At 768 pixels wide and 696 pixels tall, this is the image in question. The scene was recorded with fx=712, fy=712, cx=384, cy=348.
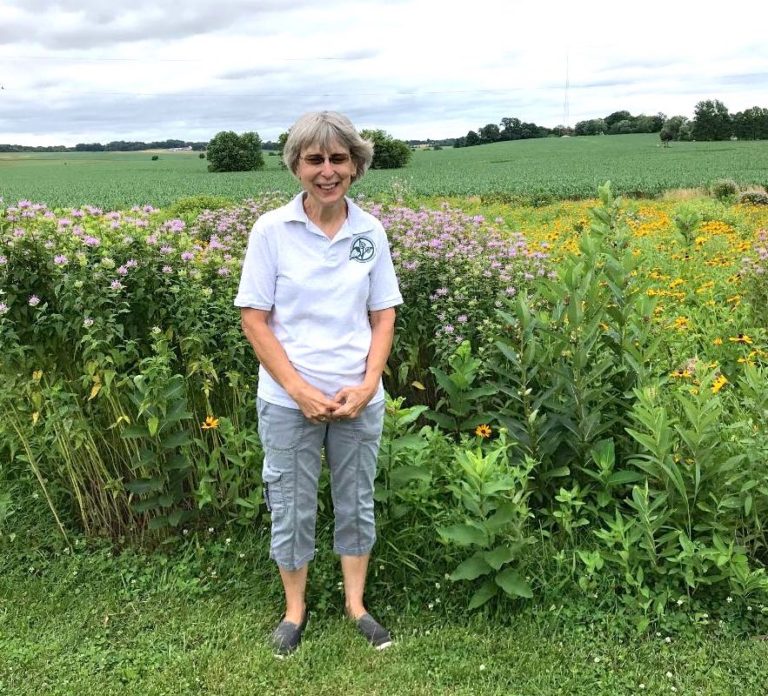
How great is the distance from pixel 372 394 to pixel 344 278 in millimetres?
430

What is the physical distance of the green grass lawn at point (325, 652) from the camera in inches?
105

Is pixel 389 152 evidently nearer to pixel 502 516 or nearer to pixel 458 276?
pixel 458 276

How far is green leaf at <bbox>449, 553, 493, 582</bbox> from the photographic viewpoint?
2.90 m

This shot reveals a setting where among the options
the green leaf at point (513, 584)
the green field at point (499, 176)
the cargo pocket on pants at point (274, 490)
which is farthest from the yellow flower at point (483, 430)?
the green field at point (499, 176)

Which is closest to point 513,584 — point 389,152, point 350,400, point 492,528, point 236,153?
point 492,528

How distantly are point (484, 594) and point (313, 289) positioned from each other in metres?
1.47

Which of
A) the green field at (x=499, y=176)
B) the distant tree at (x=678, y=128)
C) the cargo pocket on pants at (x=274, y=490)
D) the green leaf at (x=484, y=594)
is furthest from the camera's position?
the distant tree at (x=678, y=128)

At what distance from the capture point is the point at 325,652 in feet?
9.41

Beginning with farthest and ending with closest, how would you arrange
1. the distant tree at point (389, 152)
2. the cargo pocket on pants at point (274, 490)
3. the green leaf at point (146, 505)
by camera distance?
the distant tree at point (389, 152), the green leaf at point (146, 505), the cargo pocket on pants at point (274, 490)

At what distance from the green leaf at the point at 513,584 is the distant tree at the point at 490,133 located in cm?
8413

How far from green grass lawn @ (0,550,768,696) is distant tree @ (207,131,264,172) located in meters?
55.9

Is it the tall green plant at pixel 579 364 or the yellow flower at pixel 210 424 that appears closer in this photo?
the tall green plant at pixel 579 364

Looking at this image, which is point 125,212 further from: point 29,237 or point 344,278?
point 344,278

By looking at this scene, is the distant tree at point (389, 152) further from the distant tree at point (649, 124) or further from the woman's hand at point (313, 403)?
the woman's hand at point (313, 403)
